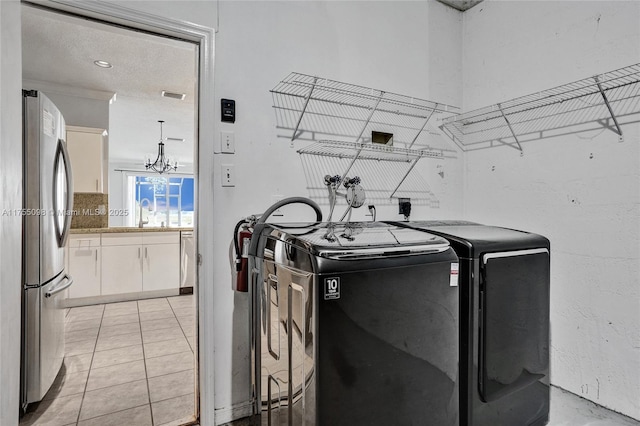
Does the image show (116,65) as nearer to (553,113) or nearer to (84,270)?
(84,270)

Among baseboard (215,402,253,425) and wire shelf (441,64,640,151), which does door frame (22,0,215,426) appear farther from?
wire shelf (441,64,640,151)

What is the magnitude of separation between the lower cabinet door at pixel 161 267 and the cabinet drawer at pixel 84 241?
21.4 inches

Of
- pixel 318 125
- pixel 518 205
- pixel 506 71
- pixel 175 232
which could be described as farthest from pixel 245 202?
pixel 175 232

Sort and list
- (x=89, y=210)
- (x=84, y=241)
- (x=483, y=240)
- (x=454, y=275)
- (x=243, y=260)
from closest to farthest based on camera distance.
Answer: (x=454, y=275) < (x=483, y=240) < (x=243, y=260) < (x=84, y=241) < (x=89, y=210)

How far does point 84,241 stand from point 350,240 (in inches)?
154

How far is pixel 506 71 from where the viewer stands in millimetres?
2387

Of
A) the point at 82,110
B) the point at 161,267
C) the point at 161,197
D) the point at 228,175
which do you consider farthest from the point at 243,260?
the point at 161,197

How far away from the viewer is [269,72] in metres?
1.90

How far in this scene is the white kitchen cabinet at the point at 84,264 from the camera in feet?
12.9

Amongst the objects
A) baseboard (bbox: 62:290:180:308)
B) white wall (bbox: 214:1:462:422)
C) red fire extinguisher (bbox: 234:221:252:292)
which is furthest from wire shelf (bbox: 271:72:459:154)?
baseboard (bbox: 62:290:180:308)

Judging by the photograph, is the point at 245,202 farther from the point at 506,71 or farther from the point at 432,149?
the point at 506,71

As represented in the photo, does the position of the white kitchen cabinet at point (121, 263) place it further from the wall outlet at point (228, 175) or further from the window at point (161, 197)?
the window at point (161, 197)

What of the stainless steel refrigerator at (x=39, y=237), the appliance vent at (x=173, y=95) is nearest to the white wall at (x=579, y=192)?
the stainless steel refrigerator at (x=39, y=237)

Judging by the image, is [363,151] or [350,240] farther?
[363,151]
